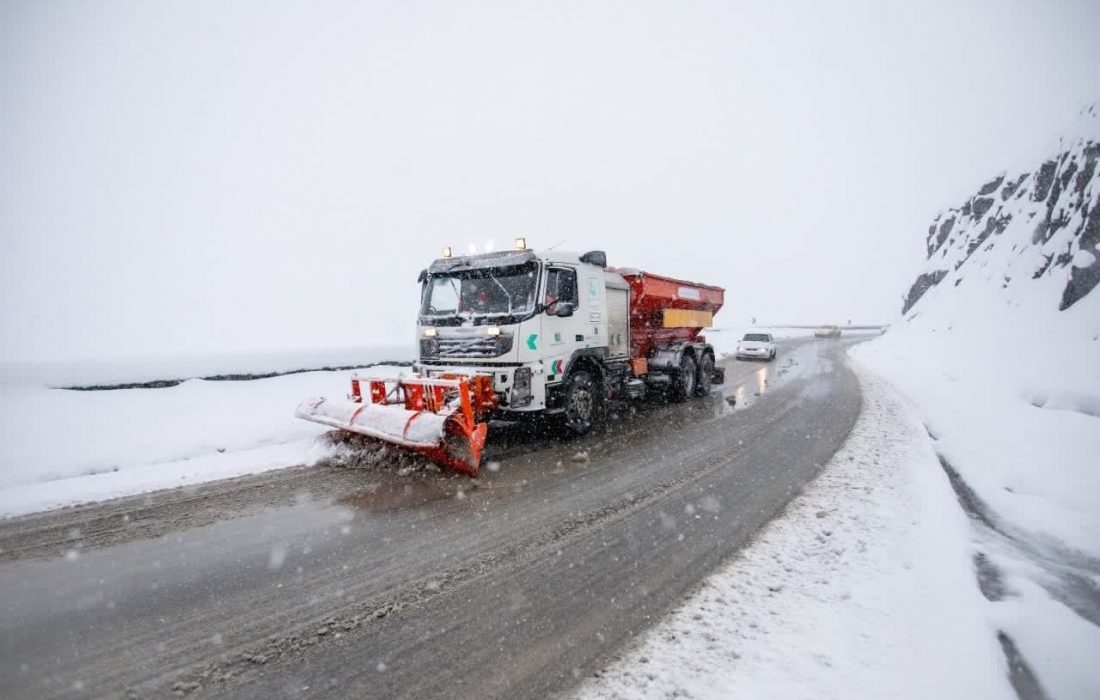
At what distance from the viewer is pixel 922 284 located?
41.8 m

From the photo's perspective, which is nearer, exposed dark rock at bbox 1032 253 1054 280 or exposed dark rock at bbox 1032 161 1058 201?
exposed dark rock at bbox 1032 253 1054 280

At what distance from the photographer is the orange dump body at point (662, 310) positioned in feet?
33.7

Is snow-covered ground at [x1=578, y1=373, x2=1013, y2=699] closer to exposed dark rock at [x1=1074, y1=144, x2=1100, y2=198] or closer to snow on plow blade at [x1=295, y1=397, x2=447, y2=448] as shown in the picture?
snow on plow blade at [x1=295, y1=397, x2=447, y2=448]

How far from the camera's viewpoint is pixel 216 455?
7.28m

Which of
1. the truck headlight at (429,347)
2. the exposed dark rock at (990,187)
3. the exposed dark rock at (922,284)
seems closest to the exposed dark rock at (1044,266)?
the truck headlight at (429,347)

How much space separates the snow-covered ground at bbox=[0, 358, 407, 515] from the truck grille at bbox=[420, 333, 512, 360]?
2.14 m

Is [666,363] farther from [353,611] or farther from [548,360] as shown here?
[353,611]

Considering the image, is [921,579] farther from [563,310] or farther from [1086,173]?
[1086,173]

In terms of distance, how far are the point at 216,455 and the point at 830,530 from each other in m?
8.26

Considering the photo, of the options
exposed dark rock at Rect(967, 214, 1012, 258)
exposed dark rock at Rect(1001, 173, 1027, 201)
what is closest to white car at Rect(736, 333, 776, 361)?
exposed dark rock at Rect(967, 214, 1012, 258)

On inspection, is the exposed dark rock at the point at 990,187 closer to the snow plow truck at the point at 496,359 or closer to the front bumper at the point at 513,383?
the snow plow truck at the point at 496,359

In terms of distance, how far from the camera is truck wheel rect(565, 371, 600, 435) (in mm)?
A: 7832

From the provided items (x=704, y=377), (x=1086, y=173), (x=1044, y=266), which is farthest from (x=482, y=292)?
(x=1086, y=173)

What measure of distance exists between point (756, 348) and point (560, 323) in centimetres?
1792
